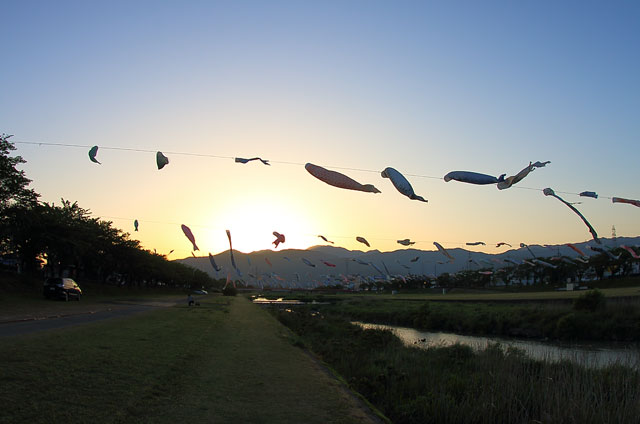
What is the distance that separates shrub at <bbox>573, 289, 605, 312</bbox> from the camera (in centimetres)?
3027

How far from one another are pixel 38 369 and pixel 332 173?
596 cm

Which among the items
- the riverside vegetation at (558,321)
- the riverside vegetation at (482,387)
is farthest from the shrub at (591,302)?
the riverside vegetation at (482,387)

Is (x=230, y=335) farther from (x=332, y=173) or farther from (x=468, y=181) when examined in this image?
(x=468, y=181)

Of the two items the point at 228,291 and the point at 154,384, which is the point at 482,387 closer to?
the point at 154,384

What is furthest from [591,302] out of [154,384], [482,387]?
[154,384]

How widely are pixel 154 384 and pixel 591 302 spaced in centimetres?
3110

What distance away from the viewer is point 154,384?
763 centimetres

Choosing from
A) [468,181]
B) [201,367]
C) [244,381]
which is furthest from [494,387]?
[201,367]

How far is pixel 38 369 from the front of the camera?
7.64 metres

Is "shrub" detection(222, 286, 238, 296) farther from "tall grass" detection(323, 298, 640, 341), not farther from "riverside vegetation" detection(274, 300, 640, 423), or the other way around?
"riverside vegetation" detection(274, 300, 640, 423)

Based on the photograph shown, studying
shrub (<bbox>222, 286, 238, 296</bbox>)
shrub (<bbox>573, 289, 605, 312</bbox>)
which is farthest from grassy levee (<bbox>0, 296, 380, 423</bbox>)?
shrub (<bbox>222, 286, 238, 296</bbox>)

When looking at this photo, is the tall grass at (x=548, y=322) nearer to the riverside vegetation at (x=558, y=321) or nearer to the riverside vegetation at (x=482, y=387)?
the riverside vegetation at (x=558, y=321)

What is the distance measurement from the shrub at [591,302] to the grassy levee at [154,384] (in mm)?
25750

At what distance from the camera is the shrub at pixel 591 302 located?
3027cm
